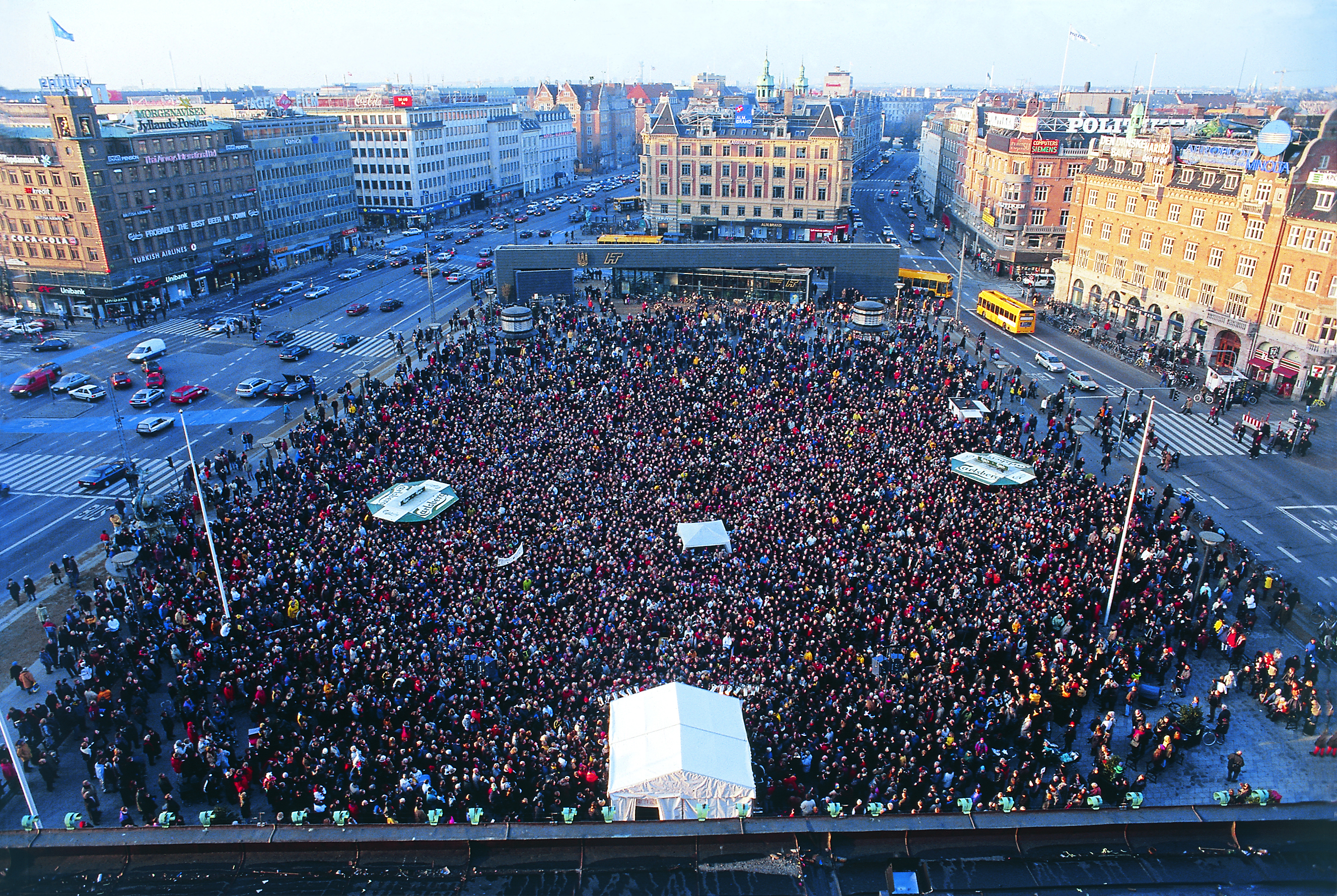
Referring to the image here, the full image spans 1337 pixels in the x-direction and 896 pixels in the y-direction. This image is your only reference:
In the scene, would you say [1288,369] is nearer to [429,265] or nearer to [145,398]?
[429,265]

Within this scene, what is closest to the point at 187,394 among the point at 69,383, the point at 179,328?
the point at 69,383

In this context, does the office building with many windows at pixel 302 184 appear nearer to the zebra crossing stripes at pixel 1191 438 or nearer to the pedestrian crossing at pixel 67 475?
the pedestrian crossing at pixel 67 475

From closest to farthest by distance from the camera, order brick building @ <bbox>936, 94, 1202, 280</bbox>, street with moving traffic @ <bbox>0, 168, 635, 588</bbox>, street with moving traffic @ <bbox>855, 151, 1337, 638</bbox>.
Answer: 1. street with moving traffic @ <bbox>855, 151, 1337, 638</bbox>
2. street with moving traffic @ <bbox>0, 168, 635, 588</bbox>
3. brick building @ <bbox>936, 94, 1202, 280</bbox>

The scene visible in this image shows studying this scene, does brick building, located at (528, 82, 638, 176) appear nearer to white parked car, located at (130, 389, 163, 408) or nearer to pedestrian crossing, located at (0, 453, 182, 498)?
white parked car, located at (130, 389, 163, 408)

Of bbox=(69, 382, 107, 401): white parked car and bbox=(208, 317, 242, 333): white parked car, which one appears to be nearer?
bbox=(69, 382, 107, 401): white parked car

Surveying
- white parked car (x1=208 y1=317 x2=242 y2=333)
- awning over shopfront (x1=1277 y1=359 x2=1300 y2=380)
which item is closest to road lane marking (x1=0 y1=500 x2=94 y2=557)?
white parked car (x1=208 y1=317 x2=242 y2=333)

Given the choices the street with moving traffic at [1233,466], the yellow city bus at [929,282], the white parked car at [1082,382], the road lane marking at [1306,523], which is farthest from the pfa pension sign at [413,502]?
the yellow city bus at [929,282]

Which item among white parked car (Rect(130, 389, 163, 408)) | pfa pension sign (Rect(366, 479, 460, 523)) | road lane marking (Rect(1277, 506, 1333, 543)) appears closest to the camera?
pfa pension sign (Rect(366, 479, 460, 523))

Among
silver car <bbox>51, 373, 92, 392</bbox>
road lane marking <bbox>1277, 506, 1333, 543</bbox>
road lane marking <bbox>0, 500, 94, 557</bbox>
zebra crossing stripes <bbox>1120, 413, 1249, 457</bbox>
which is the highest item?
silver car <bbox>51, 373, 92, 392</bbox>
